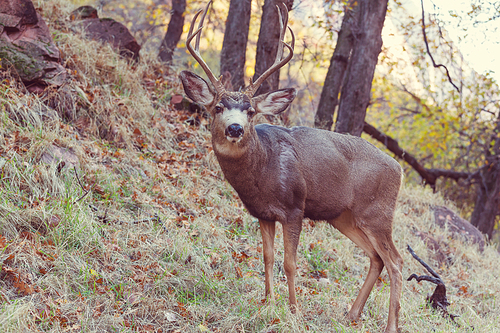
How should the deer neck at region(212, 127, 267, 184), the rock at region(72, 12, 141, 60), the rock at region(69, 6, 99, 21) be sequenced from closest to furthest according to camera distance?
the deer neck at region(212, 127, 267, 184) → the rock at region(72, 12, 141, 60) → the rock at region(69, 6, 99, 21)

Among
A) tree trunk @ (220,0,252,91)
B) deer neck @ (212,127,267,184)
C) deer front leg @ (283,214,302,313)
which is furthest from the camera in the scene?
tree trunk @ (220,0,252,91)

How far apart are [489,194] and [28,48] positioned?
12.6 metres

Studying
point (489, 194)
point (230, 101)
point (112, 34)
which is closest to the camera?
point (230, 101)

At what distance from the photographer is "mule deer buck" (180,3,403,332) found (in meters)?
4.64

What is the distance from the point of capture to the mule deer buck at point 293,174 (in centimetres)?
464

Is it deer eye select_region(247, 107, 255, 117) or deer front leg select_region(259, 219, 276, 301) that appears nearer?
deer eye select_region(247, 107, 255, 117)

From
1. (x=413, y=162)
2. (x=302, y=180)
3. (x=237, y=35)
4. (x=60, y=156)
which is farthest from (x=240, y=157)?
(x=413, y=162)

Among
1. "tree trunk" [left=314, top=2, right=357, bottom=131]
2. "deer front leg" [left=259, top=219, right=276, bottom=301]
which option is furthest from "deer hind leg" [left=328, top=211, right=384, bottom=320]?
"tree trunk" [left=314, top=2, right=357, bottom=131]

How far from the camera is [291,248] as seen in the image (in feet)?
15.6

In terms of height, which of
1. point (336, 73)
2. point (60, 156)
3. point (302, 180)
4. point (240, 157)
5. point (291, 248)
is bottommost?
point (291, 248)

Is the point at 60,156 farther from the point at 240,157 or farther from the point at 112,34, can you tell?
the point at 112,34

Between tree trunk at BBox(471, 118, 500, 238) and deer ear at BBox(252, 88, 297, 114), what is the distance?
10382 mm

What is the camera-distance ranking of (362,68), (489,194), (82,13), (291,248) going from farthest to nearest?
(489,194) < (82,13) < (362,68) < (291,248)

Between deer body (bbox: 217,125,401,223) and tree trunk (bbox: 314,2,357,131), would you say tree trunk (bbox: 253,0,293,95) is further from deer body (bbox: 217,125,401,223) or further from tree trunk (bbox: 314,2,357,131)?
deer body (bbox: 217,125,401,223)
